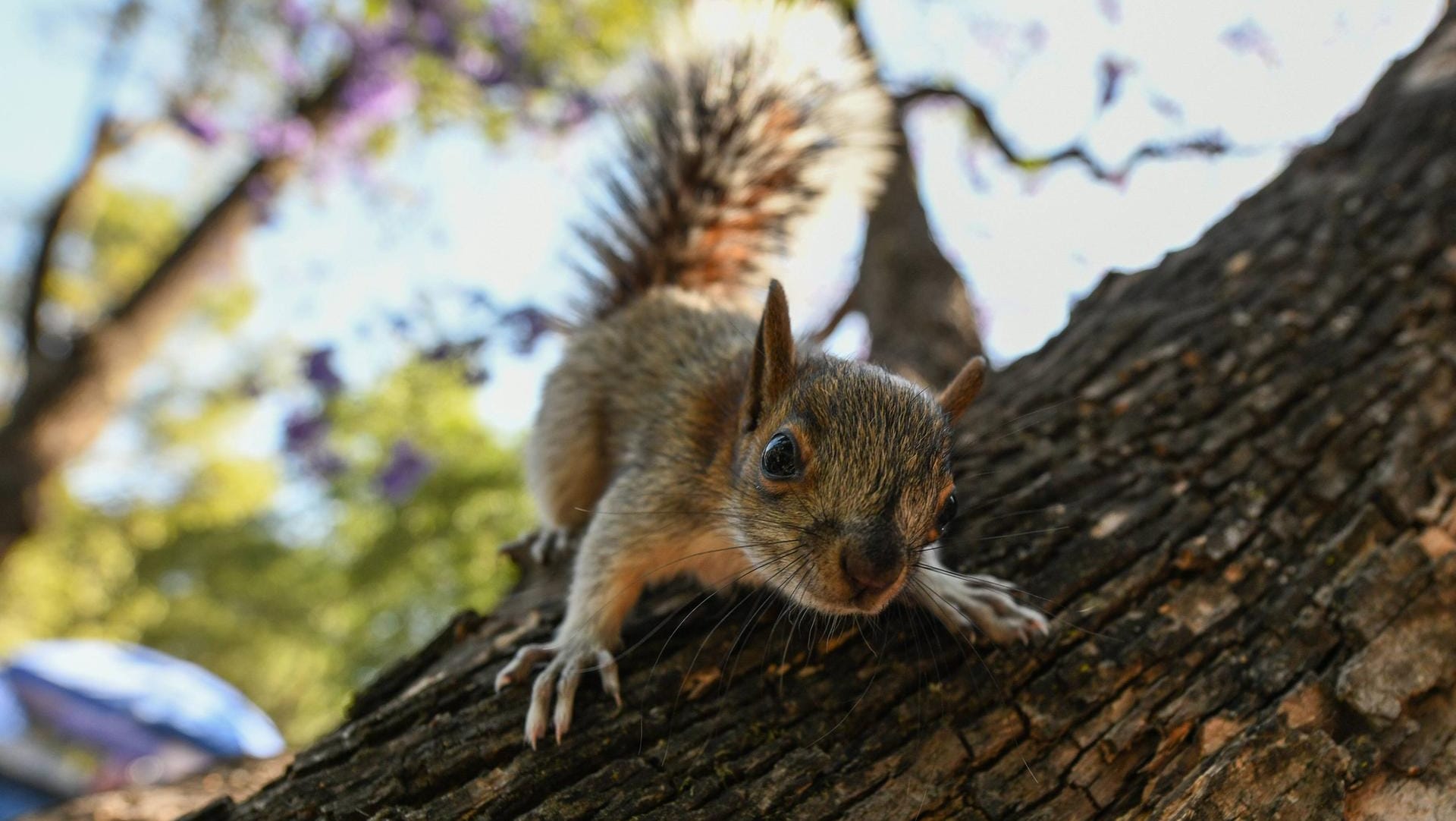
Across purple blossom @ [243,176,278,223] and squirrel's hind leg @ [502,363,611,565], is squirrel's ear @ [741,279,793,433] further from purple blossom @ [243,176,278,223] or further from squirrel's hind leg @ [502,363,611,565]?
purple blossom @ [243,176,278,223]

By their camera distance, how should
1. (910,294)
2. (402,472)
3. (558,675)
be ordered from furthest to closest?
(402,472) < (910,294) < (558,675)

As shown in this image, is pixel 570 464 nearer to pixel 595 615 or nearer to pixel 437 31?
pixel 595 615

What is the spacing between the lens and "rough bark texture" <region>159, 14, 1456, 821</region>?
75.7 inches

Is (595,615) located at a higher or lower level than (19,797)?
lower

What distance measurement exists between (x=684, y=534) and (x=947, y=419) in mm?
837

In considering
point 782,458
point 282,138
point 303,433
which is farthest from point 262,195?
point 782,458

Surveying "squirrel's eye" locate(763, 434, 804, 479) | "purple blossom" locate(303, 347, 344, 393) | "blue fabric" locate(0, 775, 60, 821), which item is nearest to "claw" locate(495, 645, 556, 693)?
"squirrel's eye" locate(763, 434, 804, 479)

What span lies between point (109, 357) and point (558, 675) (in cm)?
752

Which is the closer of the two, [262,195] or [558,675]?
[558,675]

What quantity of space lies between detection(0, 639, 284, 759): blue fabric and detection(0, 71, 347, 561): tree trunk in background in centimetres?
142

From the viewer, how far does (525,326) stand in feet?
15.2

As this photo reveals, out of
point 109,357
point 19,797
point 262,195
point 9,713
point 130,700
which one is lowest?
point 19,797

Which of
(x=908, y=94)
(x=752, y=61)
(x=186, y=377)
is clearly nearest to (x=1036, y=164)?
(x=908, y=94)

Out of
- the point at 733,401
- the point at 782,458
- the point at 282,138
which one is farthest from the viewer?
the point at 282,138
